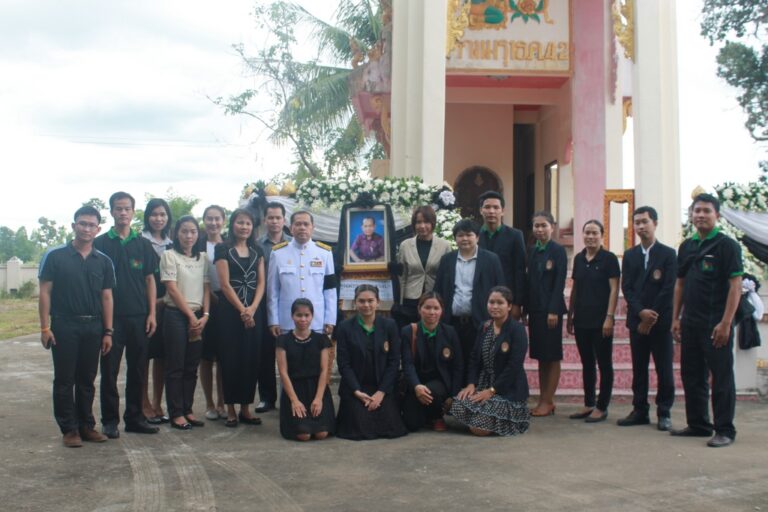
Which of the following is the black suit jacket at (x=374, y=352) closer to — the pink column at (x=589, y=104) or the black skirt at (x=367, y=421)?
the black skirt at (x=367, y=421)

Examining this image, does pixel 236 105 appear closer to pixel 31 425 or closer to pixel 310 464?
pixel 31 425

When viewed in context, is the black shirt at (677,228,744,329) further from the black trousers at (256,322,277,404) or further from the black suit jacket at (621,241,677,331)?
the black trousers at (256,322,277,404)

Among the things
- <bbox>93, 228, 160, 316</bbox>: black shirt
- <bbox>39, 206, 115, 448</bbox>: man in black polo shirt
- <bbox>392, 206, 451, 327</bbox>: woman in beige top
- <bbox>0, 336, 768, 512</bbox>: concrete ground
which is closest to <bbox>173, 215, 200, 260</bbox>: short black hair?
<bbox>93, 228, 160, 316</bbox>: black shirt

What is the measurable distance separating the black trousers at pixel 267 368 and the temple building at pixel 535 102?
416 cm

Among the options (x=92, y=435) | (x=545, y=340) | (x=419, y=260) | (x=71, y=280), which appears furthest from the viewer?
(x=419, y=260)

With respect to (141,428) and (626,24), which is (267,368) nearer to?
(141,428)

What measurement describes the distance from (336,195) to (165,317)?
120 inches

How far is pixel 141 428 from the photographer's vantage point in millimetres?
6578

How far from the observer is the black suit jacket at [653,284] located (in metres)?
6.80

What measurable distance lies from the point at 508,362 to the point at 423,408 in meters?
0.80

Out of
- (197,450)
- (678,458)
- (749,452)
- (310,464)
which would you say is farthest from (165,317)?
(749,452)

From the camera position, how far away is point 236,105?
25.3 m

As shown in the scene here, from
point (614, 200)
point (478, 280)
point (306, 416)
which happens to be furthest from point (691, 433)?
point (614, 200)

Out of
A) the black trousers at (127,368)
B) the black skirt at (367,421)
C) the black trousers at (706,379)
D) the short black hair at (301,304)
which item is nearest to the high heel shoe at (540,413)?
the black trousers at (706,379)
